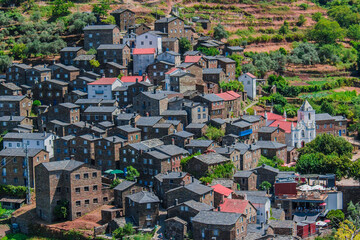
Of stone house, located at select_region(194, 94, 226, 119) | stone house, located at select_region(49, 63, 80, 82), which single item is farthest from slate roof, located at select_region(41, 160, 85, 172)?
stone house, located at select_region(49, 63, 80, 82)

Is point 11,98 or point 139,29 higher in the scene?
point 139,29

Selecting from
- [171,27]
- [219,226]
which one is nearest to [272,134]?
[171,27]

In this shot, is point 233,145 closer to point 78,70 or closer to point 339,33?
point 78,70

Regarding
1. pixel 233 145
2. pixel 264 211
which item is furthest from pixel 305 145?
pixel 264 211

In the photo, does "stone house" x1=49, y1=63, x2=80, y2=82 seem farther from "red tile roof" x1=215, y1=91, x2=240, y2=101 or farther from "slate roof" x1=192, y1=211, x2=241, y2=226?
"slate roof" x1=192, y1=211, x2=241, y2=226

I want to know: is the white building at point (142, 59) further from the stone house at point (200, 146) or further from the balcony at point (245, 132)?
the stone house at point (200, 146)

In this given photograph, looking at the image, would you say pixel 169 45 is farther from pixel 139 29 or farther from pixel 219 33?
pixel 219 33
